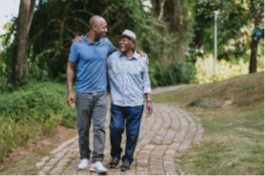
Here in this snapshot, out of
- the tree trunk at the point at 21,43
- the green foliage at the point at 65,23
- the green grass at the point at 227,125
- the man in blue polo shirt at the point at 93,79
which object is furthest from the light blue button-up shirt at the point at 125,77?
the green foliage at the point at 65,23

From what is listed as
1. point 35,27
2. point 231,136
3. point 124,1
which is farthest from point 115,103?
point 35,27

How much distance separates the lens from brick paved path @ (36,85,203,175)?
659 centimetres

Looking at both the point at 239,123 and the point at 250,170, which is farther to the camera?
the point at 239,123

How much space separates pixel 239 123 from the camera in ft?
36.6

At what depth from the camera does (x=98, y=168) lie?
20.5ft

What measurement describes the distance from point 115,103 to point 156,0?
22576 millimetres

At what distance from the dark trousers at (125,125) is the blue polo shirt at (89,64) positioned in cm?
37

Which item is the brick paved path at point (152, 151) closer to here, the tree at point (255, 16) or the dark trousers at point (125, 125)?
the dark trousers at point (125, 125)

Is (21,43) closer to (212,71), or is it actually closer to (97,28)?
(97,28)

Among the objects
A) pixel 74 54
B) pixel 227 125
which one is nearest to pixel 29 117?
pixel 74 54

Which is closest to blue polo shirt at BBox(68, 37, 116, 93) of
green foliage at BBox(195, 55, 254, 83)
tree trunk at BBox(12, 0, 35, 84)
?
tree trunk at BBox(12, 0, 35, 84)

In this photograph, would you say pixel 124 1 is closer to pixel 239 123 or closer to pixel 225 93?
pixel 225 93

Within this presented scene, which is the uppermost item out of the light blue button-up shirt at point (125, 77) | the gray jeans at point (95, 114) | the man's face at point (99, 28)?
the man's face at point (99, 28)

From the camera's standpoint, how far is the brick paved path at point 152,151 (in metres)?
6.59
